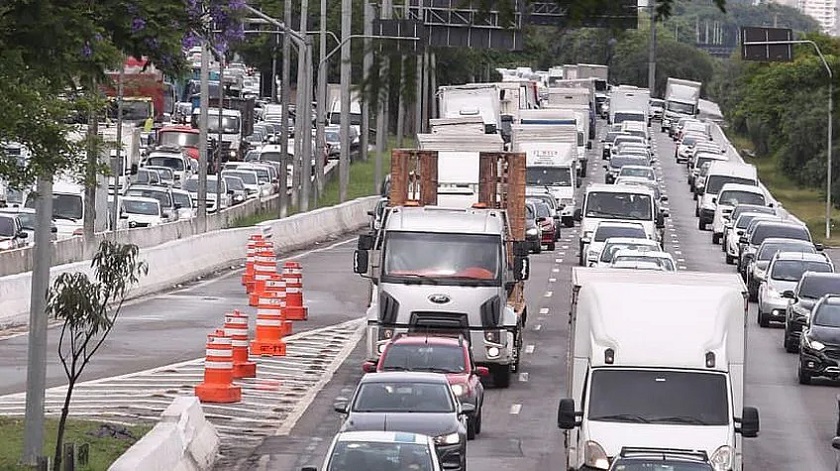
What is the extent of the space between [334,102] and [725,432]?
101 m

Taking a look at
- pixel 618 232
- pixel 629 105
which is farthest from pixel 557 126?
pixel 629 105

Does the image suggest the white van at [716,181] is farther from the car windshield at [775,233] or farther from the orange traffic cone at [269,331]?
the orange traffic cone at [269,331]

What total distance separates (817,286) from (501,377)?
958 centimetres

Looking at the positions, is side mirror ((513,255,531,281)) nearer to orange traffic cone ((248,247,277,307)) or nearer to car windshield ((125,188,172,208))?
orange traffic cone ((248,247,277,307))

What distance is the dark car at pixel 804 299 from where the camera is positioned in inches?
1384

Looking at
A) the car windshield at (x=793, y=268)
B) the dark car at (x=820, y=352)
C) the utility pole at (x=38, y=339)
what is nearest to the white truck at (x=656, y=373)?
the utility pole at (x=38, y=339)

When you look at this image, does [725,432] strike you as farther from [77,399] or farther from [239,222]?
[239,222]

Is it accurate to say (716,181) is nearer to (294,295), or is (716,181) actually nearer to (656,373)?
(294,295)

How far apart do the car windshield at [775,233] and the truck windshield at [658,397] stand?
31913 mm

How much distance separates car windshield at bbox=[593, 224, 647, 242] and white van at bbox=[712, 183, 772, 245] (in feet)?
40.8

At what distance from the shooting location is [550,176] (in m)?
66.4

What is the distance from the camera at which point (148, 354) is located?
104 feet

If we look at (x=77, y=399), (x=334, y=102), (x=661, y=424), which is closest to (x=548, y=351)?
(x=77, y=399)

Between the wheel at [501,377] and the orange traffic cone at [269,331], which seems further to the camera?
the orange traffic cone at [269,331]
